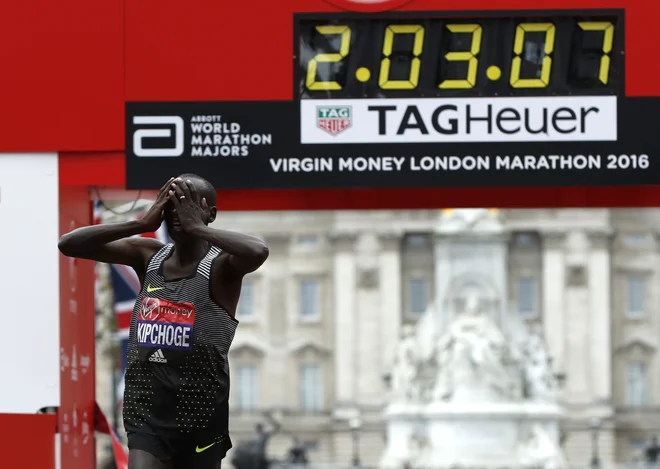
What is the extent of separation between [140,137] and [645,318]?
74.6m

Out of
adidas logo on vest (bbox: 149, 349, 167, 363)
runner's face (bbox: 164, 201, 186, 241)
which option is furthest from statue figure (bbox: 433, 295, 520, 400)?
adidas logo on vest (bbox: 149, 349, 167, 363)

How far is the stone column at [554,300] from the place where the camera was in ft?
281

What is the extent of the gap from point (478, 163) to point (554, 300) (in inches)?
2913

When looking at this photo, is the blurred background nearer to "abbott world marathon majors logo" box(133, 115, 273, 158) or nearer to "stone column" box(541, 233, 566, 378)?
"stone column" box(541, 233, 566, 378)

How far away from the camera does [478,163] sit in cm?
1227

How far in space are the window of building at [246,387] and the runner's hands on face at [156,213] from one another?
79.3 meters

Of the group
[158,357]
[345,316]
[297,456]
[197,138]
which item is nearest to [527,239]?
[345,316]

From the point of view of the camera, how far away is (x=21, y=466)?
1206 centimetres

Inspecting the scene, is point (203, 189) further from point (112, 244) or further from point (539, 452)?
point (539, 452)

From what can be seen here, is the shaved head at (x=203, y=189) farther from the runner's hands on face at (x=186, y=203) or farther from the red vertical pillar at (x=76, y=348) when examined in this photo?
the red vertical pillar at (x=76, y=348)

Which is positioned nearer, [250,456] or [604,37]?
[604,37]

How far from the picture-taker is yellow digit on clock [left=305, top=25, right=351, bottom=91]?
1236cm

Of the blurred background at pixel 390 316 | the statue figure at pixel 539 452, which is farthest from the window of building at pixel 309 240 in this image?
the statue figure at pixel 539 452

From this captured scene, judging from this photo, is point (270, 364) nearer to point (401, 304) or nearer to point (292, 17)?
point (401, 304)
